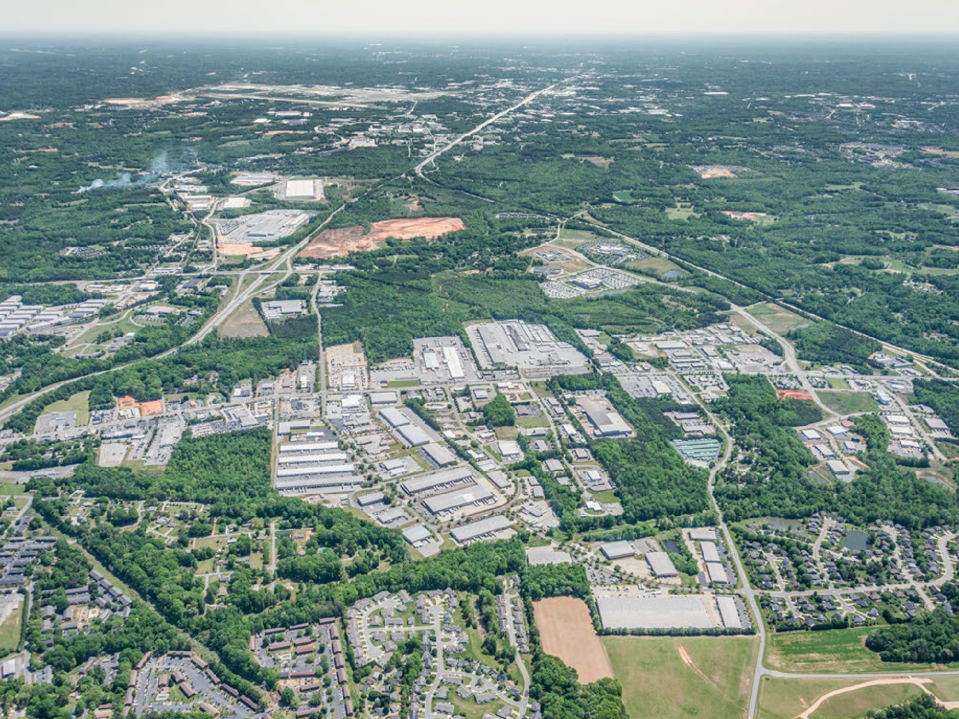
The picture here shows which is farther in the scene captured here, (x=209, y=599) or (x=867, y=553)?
(x=867, y=553)

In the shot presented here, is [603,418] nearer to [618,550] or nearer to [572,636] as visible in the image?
[618,550]

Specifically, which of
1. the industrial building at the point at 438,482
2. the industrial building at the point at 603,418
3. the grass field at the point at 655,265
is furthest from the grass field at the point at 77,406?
the grass field at the point at 655,265

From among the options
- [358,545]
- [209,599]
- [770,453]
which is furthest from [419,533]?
[770,453]

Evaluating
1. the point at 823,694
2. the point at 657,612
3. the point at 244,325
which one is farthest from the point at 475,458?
the point at 244,325

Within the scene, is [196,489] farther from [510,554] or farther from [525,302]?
[525,302]

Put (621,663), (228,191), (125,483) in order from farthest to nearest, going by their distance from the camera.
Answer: (228,191) → (125,483) → (621,663)

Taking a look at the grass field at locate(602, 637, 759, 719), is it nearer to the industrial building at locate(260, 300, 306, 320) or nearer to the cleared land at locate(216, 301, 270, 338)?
the cleared land at locate(216, 301, 270, 338)

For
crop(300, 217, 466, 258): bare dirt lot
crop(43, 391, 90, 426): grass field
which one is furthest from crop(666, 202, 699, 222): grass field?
crop(43, 391, 90, 426): grass field
